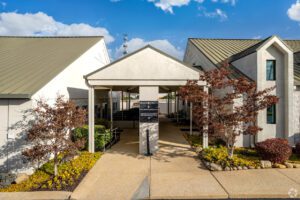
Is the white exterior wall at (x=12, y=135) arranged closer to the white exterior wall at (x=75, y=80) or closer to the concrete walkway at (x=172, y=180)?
the white exterior wall at (x=75, y=80)

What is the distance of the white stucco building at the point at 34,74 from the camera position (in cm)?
908

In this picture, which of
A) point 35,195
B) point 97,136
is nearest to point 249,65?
point 97,136

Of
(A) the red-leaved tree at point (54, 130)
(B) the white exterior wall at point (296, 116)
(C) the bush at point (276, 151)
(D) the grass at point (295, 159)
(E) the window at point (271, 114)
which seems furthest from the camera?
(E) the window at point (271, 114)

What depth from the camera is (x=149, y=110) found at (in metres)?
11.4

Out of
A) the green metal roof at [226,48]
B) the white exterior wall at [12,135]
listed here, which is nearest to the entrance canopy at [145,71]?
the white exterior wall at [12,135]

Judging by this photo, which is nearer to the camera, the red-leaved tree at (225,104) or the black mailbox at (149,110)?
the red-leaved tree at (225,104)

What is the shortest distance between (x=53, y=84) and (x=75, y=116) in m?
3.08

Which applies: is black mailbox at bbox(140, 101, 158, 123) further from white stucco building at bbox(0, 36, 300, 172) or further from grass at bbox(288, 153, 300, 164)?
grass at bbox(288, 153, 300, 164)

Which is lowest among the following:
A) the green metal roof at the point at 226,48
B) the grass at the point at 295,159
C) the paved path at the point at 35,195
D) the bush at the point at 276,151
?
the paved path at the point at 35,195

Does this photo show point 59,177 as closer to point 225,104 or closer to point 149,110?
point 149,110

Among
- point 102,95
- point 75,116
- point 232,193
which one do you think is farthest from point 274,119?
point 102,95

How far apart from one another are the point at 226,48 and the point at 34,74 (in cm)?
1532

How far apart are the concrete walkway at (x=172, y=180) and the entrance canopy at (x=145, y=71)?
12.4 ft

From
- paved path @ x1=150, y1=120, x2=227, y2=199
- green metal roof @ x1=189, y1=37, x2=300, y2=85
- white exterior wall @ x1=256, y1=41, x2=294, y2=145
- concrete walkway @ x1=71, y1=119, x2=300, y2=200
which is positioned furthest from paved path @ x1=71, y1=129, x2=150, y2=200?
green metal roof @ x1=189, y1=37, x2=300, y2=85
